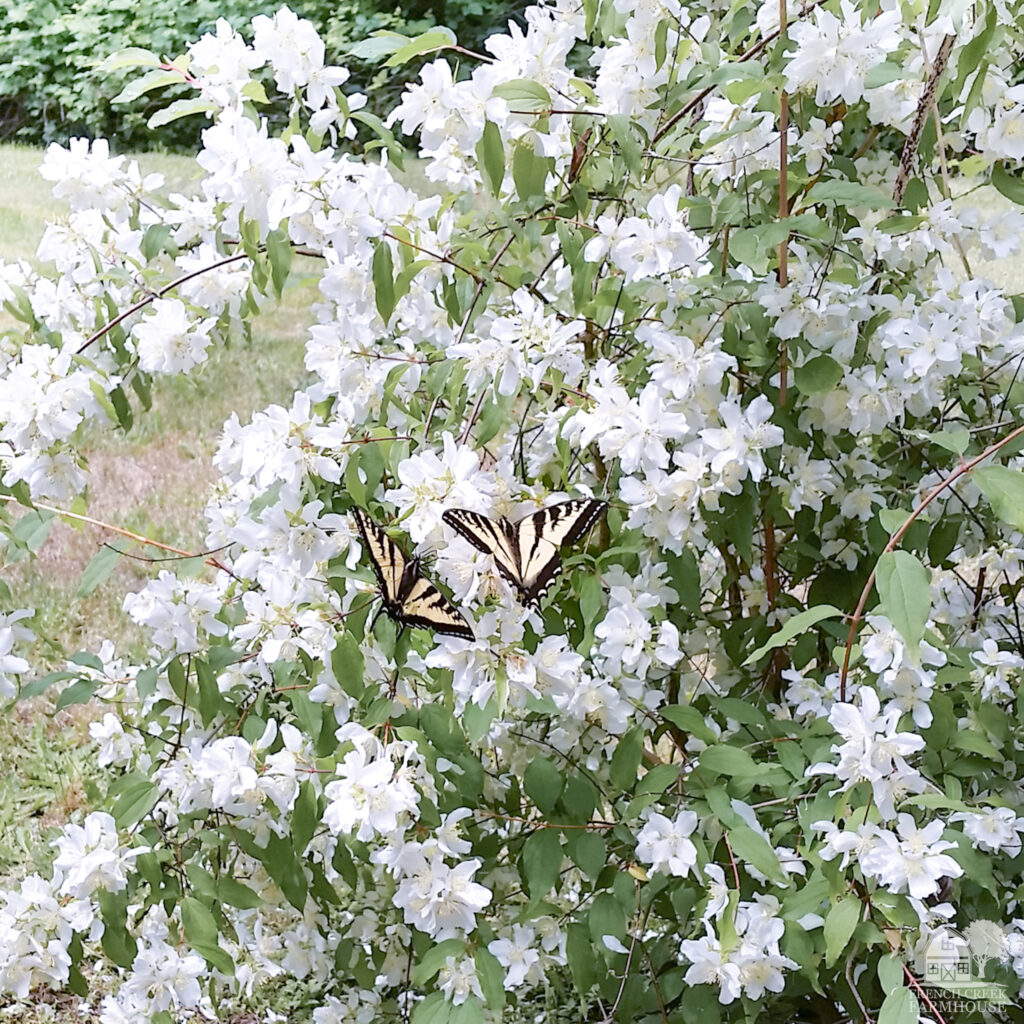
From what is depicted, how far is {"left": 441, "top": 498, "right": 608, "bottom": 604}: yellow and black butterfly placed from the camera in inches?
35.4

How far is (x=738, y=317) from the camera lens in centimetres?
124

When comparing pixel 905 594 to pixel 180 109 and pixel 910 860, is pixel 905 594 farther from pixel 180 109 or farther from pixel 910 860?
pixel 180 109

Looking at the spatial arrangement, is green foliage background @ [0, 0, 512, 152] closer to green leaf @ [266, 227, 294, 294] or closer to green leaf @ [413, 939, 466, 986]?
green leaf @ [266, 227, 294, 294]

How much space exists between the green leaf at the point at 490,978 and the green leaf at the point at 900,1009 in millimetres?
334

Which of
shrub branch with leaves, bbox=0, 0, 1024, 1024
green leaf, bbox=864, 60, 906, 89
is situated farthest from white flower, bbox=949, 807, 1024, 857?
green leaf, bbox=864, 60, 906, 89

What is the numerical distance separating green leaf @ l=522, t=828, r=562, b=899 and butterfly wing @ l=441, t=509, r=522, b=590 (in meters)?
0.42

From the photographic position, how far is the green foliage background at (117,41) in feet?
15.7

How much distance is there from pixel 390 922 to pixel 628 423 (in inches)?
33.2

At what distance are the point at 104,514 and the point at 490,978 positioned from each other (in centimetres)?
236

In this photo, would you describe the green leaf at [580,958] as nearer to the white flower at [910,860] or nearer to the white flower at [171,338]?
the white flower at [910,860]

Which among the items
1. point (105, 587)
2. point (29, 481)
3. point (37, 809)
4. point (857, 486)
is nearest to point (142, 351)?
point (29, 481)

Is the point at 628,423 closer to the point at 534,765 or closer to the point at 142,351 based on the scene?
the point at 534,765

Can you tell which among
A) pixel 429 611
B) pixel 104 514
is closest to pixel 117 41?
pixel 104 514

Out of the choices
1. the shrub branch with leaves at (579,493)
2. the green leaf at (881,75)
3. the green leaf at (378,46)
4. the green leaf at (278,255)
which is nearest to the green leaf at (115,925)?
the shrub branch with leaves at (579,493)
